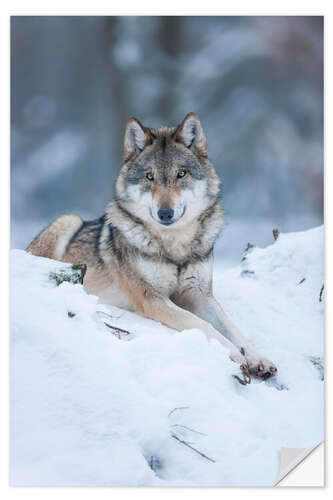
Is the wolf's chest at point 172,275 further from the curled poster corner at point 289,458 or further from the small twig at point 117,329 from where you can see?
the curled poster corner at point 289,458

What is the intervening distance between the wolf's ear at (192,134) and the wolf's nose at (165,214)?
1.65 ft

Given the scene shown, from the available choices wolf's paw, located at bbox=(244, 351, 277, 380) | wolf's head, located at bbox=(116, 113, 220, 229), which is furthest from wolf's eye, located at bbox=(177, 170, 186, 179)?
wolf's paw, located at bbox=(244, 351, 277, 380)

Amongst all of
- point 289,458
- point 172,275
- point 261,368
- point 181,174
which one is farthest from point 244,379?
point 181,174

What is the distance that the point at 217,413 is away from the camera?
2.70 meters

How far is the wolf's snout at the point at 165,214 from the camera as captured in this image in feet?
10.3

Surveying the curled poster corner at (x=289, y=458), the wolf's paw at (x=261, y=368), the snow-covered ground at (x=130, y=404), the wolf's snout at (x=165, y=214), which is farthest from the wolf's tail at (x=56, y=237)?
the curled poster corner at (x=289, y=458)

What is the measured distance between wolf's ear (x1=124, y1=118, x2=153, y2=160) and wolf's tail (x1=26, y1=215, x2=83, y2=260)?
0.59 m

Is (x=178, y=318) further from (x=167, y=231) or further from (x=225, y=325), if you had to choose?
(x=167, y=231)

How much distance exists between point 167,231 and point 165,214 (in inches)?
9.9

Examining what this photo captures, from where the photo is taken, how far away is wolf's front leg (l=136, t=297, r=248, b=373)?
10.0 ft

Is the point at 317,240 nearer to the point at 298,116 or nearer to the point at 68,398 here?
the point at 298,116

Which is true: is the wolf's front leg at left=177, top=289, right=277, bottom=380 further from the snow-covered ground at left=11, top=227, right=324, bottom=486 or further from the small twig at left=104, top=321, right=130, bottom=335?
the small twig at left=104, top=321, right=130, bottom=335
